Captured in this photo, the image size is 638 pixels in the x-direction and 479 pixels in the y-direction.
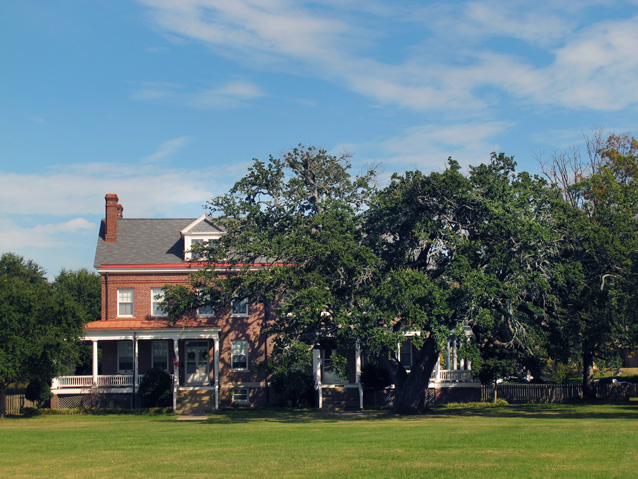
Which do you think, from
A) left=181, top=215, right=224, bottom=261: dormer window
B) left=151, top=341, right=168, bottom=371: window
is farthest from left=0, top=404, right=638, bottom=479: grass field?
left=181, top=215, right=224, bottom=261: dormer window

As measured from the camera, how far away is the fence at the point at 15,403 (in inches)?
1364

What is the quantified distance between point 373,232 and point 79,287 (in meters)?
38.6

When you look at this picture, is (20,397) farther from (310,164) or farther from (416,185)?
(416,185)

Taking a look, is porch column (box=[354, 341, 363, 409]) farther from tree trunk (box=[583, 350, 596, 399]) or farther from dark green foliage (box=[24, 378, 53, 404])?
dark green foliage (box=[24, 378, 53, 404])

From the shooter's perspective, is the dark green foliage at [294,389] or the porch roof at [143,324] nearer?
the porch roof at [143,324]

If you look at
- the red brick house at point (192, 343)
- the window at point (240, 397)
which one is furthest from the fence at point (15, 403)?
the window at point (240, 397)

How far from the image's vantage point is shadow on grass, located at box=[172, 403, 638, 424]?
28.2 meters

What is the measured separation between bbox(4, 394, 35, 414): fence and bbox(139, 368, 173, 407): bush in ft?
19.7

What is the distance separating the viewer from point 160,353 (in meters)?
38.8

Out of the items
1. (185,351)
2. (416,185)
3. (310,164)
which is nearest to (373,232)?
(416,185)

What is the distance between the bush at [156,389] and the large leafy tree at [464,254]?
12.7 metres

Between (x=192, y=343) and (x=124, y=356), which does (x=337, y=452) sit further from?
(x=124, y=356)

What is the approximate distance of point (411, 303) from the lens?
86.2ft

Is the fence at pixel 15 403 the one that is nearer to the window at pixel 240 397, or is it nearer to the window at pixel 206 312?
the window at pixel 206 312
